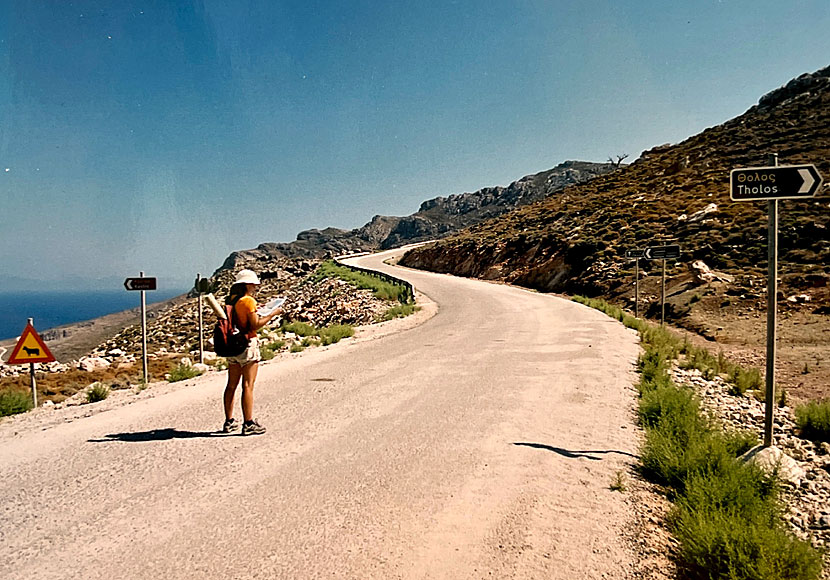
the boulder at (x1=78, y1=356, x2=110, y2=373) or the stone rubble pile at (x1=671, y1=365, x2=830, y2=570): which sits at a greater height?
the stone rubble pile at (x1=671, y1=365, x2=830, y2=570)

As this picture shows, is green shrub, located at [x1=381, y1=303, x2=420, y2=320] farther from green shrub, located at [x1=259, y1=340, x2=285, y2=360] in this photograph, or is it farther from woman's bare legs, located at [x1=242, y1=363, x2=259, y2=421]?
woman's bare legs, located at [x1=242, y1=363, x2=259, y2=421]

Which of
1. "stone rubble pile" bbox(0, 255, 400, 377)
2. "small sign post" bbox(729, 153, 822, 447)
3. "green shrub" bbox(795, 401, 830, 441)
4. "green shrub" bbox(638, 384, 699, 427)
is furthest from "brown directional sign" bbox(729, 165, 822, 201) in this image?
"stone rubble pile" bbox(0, 255, 400, 377)

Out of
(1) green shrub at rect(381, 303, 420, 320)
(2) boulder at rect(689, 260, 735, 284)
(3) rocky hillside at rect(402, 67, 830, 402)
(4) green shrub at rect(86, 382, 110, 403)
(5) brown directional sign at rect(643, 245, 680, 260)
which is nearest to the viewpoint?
(4) green shrub at rect(86, 382, 110, 403)

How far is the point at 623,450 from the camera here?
18.5 feet

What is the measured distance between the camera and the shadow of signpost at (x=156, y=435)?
231 inches

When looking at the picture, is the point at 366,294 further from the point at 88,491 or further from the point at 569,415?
the point at 88,491

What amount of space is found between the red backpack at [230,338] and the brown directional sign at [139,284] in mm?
5745

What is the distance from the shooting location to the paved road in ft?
11.1

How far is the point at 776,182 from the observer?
5.29 meters

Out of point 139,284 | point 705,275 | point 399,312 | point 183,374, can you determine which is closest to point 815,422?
point 183,374

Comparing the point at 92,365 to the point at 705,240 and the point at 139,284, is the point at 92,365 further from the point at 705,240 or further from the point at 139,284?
the point at 705,240

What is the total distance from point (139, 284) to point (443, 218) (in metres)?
147

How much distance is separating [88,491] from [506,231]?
171ft

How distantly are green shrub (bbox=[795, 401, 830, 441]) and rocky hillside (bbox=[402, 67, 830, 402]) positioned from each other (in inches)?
158
